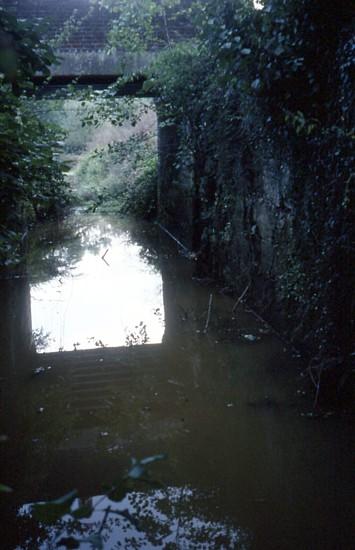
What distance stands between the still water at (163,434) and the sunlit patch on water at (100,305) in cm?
4

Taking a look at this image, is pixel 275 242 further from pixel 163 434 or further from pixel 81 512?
A: pixel 81 512

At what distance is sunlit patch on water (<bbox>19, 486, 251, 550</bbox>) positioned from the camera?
2955 millimetres

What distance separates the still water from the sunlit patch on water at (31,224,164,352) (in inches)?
1.6

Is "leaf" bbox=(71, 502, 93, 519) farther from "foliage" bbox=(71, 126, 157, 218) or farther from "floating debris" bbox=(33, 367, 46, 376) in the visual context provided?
"foliage" bbox=(71, 126, 157, 218)

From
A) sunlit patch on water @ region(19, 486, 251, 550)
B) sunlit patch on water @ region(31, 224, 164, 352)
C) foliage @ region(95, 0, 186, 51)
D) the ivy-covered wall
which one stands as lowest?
sunlit patch on water @ region(31, 224, 164, 352)

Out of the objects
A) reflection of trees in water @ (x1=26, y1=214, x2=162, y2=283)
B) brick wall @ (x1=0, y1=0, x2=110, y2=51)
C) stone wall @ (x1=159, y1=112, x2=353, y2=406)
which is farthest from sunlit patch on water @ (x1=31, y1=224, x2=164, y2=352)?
brick wall @ (x1=0, y1=0, x2=110, y2=51)

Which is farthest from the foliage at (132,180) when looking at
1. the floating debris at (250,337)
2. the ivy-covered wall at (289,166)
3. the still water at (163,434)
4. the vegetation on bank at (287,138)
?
the floating debris at (250,337)

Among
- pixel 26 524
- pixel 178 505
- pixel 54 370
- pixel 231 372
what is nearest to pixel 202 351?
pixel 231 372

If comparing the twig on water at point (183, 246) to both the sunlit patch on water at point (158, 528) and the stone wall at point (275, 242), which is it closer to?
the stone wall at point (275, 242)

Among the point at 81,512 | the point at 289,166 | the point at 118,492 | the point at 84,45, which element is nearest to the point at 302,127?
the point at 289,166

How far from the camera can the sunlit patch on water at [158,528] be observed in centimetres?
296

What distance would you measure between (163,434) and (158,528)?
111 cm

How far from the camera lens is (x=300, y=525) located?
305 centimetres

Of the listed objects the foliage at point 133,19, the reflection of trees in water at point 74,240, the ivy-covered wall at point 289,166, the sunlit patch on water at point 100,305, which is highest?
the foliage at point 133,19
